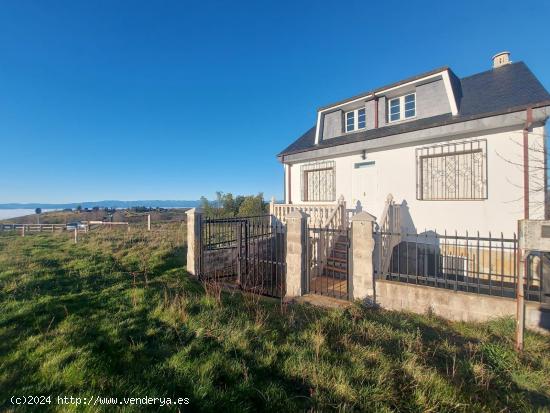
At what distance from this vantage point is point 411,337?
3.74 meters

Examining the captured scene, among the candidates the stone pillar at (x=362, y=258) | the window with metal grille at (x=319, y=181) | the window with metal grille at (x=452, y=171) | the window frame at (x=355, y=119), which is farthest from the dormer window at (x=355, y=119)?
the stone pillar at (x=362, y=258)

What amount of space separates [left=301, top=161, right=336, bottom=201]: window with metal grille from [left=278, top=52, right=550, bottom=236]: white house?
0.16 ft

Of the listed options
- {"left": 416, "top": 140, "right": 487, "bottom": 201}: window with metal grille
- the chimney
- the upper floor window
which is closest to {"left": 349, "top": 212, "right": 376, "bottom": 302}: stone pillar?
{"left": 416, "top": 140, "right": 487, "bottom": 201}: window with metal grille

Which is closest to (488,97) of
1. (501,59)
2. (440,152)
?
(440,152)

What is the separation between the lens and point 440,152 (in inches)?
326

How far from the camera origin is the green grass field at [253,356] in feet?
8.10

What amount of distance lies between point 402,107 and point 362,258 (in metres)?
7.62

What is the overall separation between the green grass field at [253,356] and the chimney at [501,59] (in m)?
11.4

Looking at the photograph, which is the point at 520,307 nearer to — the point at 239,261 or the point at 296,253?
the point at 296,253

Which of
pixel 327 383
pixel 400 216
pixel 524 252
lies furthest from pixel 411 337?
pixel 400 216

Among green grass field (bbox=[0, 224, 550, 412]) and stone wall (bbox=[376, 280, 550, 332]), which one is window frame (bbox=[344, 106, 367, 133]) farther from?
green grass field (bbox=[0, 224, 550, 412])

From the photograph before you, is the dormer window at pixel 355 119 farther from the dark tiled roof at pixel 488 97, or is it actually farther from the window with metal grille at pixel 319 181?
the window with metal grille at pixel 319 181

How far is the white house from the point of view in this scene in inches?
270

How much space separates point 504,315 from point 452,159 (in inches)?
218
